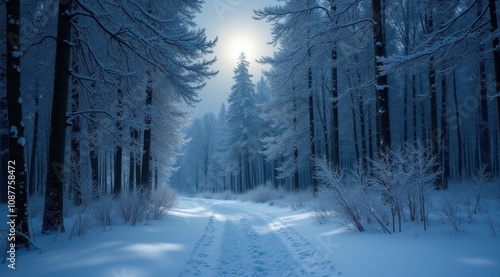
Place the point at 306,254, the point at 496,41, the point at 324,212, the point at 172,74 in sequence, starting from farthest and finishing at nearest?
the point at 324,212
the point at 172,74
the point at 496,41
the point at 306,254

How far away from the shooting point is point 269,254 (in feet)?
16.1

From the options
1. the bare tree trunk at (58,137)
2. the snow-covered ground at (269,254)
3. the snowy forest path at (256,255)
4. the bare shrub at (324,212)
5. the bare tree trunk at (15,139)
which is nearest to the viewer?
the snow-covered ground at (269,254)

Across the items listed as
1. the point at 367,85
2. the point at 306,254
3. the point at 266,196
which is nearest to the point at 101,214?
the point at 306,254

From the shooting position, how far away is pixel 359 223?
17.2 feet

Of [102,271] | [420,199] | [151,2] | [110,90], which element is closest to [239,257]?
[102,271]

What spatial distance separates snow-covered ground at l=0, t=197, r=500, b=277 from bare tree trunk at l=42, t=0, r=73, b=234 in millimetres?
449

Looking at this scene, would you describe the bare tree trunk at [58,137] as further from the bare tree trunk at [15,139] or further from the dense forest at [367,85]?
the dense forest at [367,85]

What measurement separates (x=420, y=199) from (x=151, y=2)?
11244 mm

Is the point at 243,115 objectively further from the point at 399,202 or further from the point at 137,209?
the point at 399,202

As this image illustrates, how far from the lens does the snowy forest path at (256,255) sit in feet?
13.0

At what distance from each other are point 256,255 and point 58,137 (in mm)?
4939

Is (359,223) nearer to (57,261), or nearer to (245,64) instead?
(57,261)

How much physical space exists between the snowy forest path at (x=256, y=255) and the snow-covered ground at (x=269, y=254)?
0.7 inches

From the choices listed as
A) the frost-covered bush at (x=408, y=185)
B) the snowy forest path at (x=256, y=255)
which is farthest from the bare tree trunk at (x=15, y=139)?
the frost-covered bush at (x=408, y=185)
